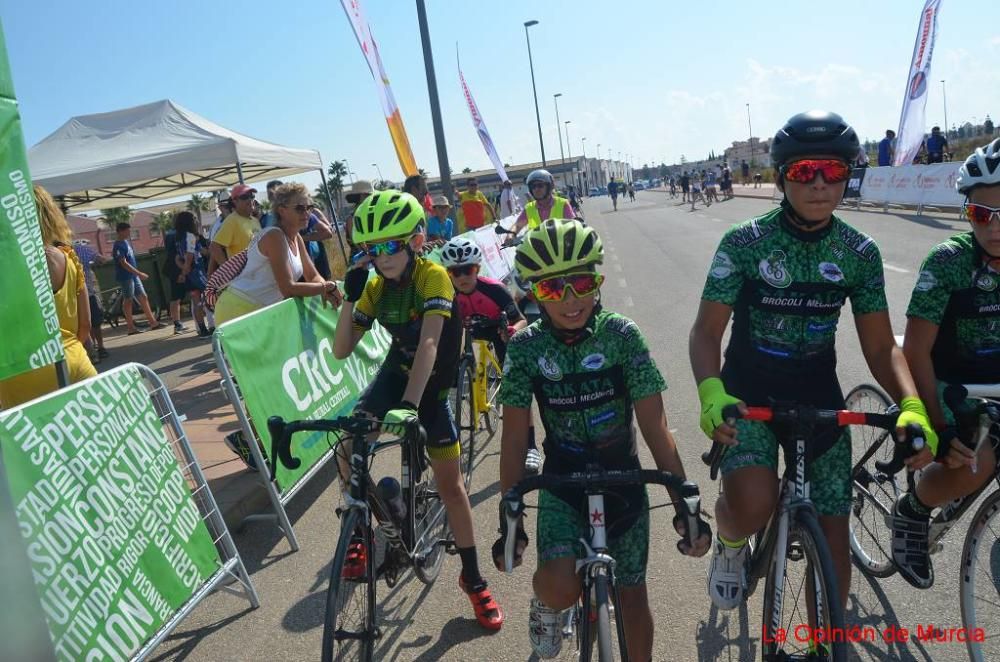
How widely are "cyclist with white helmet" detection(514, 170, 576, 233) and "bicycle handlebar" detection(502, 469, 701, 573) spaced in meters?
7.16

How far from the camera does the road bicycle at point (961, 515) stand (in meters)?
2.73

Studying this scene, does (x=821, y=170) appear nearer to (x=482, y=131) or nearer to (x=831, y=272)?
(x=831, y=272)

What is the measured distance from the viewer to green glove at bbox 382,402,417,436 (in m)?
3.16

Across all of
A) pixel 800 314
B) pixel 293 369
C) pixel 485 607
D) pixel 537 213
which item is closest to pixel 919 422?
pixel 800 314

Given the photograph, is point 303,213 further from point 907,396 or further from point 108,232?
point 108,232

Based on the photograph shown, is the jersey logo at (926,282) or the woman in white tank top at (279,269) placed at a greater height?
the woman in white tank top at (279,269)

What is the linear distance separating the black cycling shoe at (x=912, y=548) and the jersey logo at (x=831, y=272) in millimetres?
1200

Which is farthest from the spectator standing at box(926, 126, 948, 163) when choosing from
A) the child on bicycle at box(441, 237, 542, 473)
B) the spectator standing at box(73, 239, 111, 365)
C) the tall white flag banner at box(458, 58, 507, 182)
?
the spectator standing at box(73, 239, 111, 365)

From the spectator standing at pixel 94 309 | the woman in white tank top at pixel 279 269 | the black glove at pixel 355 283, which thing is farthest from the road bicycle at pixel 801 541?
the spectator standing at pixel 94 309

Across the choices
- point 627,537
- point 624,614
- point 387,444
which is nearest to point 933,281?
point 627,537

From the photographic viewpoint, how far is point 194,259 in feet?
44.2

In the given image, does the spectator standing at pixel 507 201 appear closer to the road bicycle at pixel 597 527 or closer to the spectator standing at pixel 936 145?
the spectator standing at pixel 936 145

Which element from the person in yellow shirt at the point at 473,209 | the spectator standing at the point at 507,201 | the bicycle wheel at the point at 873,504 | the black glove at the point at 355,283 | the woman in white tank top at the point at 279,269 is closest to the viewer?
the bicycle wheel at the point at 873,504

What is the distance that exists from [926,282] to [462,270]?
3570 mm
